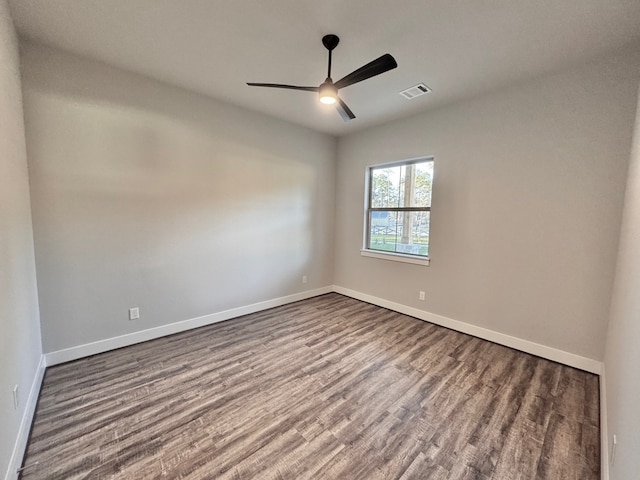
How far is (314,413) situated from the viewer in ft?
6.00

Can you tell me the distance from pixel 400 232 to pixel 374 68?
2.52m

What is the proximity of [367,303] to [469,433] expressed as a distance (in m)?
2.54

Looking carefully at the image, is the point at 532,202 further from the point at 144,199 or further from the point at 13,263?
the point at 13,263

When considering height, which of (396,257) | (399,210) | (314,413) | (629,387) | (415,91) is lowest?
(314,413)

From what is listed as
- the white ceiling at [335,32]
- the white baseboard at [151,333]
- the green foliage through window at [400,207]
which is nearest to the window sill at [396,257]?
the green foliage through window at [400,207]

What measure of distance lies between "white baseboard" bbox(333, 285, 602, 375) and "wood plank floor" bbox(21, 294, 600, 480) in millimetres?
88

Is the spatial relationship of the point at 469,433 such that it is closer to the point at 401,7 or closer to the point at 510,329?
the point at 510,329

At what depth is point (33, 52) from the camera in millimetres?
2148

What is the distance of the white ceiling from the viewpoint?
1.75 metres

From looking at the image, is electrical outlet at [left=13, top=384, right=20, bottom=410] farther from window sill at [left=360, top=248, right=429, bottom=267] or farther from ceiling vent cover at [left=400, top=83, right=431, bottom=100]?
ceiling vent cover at [left=400, top=83, right=431, bottom=100]

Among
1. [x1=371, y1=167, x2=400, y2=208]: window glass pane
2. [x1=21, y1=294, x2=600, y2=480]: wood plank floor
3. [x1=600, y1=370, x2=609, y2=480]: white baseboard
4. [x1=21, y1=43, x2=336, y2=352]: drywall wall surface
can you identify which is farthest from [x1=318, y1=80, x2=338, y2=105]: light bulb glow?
[x1=600, y1=370, x2=609, y2=480]: white baseboard

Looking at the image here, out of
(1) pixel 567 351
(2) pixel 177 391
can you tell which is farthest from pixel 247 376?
(1) pixel 567 351

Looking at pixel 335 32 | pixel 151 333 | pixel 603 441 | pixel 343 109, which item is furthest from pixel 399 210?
pixel 151 333

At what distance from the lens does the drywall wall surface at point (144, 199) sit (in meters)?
2.28
